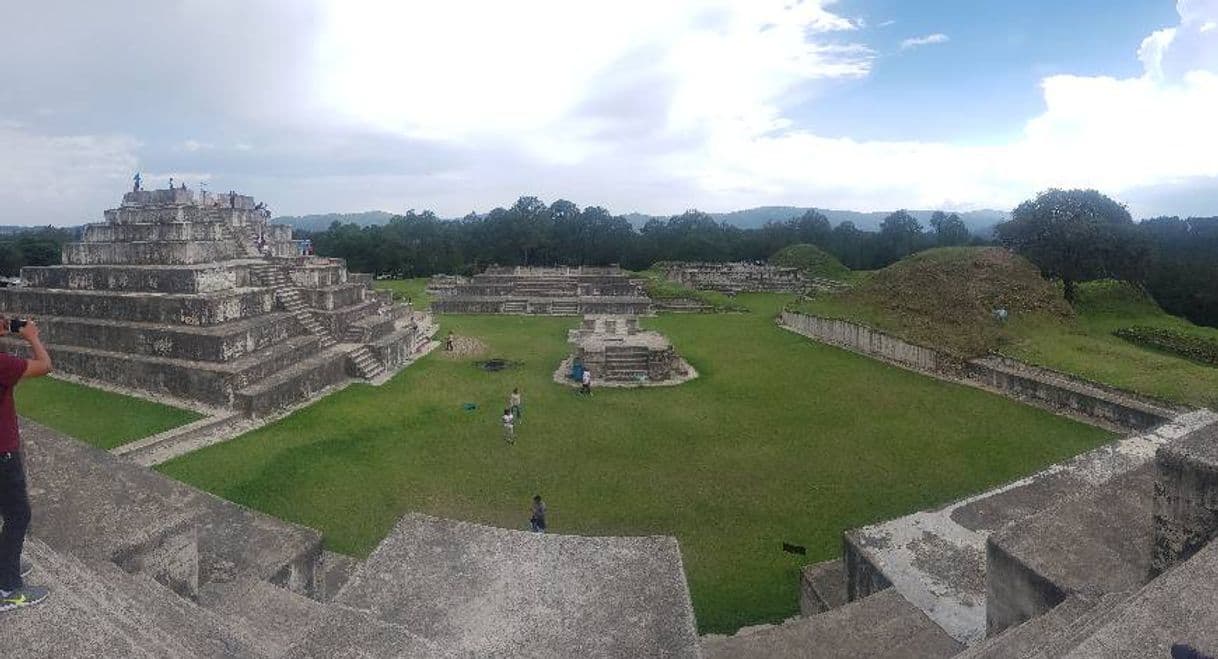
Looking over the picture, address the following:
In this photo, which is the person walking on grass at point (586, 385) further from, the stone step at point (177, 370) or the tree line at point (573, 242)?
the tree line at point (573, 242)

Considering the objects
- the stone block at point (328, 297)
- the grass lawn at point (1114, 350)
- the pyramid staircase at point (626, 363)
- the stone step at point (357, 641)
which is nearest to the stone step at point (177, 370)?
the stone block at point (328, 297)

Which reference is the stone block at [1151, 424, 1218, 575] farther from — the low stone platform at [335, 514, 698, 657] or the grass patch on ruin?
the grass patch on ruin

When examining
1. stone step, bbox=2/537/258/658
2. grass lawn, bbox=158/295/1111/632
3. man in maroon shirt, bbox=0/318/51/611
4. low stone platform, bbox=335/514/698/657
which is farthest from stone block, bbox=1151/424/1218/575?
man in maroon shirt, bbox=0/318/51/611

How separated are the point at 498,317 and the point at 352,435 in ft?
55.6

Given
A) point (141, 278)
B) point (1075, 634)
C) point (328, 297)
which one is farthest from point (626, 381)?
point (1075, 634)

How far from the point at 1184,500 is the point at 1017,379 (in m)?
12.7

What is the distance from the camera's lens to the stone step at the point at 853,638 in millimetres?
5129

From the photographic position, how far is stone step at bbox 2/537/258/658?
2951 millimetres

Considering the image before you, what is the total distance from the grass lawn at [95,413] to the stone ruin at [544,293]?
17.4 m

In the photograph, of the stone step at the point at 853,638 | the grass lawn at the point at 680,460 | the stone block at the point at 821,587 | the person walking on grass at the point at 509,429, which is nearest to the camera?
the stone step at the point at 853,638

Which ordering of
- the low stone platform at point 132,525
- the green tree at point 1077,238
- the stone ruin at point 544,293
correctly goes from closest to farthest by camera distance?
the low stone platform at point 132,525 < the green tree at point 1077,238 < the stone ruin at point 544,293

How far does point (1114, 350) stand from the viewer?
16.7m

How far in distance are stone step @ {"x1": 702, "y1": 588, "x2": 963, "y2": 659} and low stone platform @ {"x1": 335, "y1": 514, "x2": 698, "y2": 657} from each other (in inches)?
43.5

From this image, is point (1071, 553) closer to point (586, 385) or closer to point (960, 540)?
point (960, 540)
